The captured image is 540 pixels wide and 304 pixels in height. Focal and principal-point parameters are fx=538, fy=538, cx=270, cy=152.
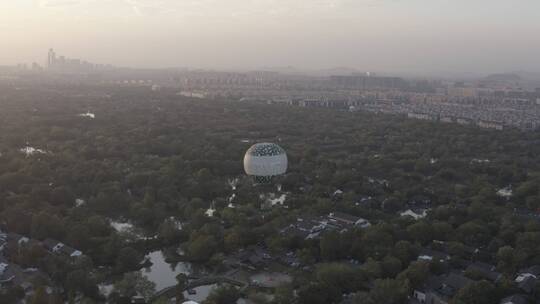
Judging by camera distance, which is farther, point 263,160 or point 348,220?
point 263,160

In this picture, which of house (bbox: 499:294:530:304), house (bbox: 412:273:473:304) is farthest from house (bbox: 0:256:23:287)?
house (bbox: 499:294:530:304)

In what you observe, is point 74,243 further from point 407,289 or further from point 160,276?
point 407,289

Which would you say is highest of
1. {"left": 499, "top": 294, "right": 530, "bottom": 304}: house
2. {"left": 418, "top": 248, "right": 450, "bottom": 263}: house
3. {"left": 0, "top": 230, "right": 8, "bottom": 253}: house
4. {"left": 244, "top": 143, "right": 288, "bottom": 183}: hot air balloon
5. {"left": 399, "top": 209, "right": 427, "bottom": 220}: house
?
{"left": 244, "top": 143, "right": 288, "bottom": 183}: hot air balloon

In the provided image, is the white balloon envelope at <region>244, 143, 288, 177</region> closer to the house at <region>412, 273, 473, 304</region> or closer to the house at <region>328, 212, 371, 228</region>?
the house at <region>328, 212, 371, 228</region>

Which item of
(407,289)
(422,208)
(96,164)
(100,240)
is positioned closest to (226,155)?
(96,164)

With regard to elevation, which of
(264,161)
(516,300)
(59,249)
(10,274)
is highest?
(264,161)

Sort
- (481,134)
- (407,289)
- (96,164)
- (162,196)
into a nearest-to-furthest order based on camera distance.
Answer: (407,289) < (162,196) < (96,164) < (481,134)

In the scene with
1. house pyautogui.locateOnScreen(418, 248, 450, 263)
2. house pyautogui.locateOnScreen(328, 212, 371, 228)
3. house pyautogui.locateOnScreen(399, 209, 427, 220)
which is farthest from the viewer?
house pyautogui.locateOnScreen(399, 209, 427, 220)

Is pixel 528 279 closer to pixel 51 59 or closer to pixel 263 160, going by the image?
pixel 263 160

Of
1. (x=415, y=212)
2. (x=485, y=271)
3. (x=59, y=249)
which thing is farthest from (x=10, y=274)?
(x=415, y=212)
